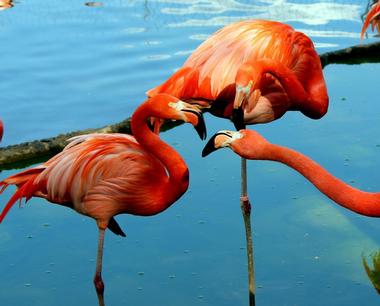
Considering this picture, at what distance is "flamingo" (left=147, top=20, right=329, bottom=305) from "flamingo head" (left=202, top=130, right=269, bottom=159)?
3.01 ft

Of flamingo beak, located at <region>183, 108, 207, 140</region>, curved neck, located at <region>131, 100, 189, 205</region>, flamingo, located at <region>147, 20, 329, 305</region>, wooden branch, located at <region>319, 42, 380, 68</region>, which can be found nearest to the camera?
flamingo beak, located at <region>183, 108, 207, 140</region>

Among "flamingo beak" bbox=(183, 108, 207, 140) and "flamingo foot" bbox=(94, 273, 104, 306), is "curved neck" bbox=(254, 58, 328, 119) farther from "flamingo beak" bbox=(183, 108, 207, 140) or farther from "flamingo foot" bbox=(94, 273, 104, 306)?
"flamingo foot" bbox=(94, 273, 104, 306)

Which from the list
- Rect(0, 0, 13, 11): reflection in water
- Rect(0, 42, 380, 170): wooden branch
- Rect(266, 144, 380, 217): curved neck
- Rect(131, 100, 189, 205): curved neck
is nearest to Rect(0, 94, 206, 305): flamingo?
Rect(131, 100, 189, 205): curved neck

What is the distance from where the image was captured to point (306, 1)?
8945 mm

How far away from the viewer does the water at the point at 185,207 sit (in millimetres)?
4188

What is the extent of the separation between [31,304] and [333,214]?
5.56 feet

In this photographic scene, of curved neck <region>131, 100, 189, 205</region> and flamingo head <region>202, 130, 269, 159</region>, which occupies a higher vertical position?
flamingo head <region>202, 130, 269, 159</region>

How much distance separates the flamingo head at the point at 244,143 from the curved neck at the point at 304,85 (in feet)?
2.80

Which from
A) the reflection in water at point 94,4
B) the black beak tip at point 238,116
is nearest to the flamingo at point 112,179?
the black beak tip at point 238,116

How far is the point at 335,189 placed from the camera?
3.17m

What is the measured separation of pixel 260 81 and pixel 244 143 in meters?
1.01

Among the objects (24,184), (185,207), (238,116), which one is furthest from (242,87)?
(185,207)

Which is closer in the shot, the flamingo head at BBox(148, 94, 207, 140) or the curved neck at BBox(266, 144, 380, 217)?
the curved neck at BBox(266, 144, 380, 217)

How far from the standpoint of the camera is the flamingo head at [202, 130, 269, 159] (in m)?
3.24
